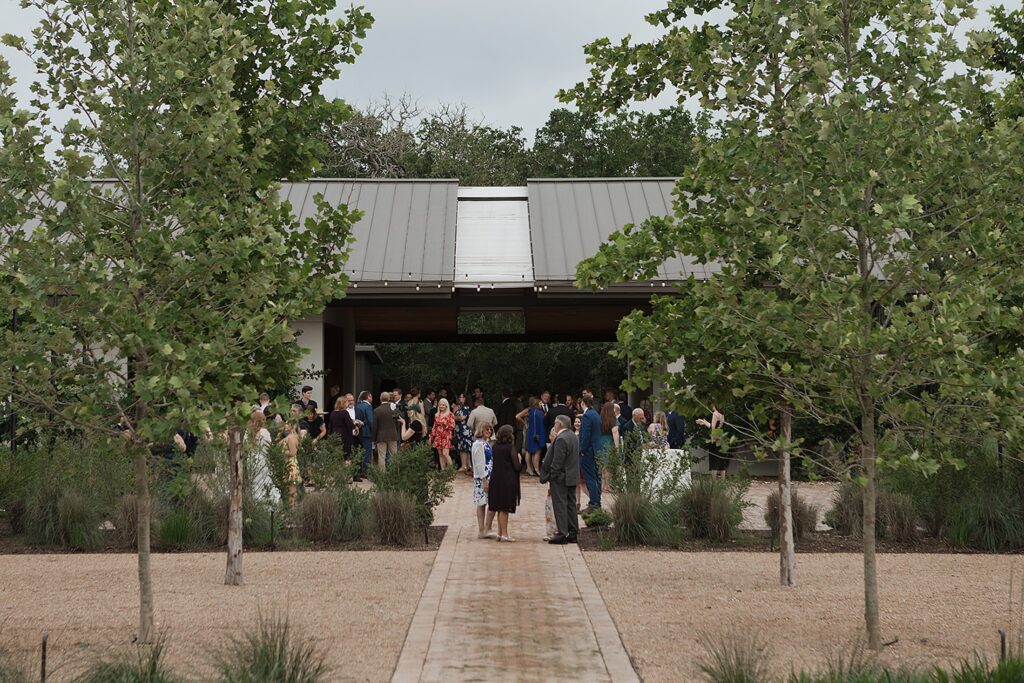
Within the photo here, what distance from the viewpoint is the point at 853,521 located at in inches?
602

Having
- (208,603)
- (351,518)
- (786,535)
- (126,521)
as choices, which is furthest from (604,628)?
(126,521)

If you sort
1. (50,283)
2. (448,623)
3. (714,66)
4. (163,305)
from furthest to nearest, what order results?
(714,66) < (448,623) < (163,305) < (50,283)

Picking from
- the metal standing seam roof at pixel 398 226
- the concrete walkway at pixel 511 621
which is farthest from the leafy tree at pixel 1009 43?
the metal standing seam roof at pixel 398 226

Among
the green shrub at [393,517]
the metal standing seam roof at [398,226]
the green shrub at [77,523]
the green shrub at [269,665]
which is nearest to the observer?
the green shrub at [269,665]

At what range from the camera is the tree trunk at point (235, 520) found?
1162 cm

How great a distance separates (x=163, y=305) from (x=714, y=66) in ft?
15.7

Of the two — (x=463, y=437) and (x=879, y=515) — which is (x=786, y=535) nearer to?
(x=879, y=515)

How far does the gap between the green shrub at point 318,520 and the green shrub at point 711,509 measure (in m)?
4.11

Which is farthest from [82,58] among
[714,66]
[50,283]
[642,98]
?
[642,98]

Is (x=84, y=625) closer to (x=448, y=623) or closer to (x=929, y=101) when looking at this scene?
(x=448, y=623)

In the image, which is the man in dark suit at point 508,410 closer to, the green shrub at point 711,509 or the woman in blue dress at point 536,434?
the woman in blue dress at point 536,434

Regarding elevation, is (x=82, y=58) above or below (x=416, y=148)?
below

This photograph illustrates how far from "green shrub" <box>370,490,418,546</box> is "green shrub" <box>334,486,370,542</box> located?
0.22m

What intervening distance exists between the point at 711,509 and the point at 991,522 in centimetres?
316
